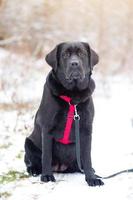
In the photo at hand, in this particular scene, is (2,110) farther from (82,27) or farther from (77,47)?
(82,27)

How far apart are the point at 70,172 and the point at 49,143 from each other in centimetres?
57

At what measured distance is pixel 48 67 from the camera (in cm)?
1275

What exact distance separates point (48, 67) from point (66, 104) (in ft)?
26.2

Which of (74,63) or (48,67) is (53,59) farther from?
(48,67)

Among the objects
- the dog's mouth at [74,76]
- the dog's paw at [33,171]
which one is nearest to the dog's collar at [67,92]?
the dog's mouth at [74,76]

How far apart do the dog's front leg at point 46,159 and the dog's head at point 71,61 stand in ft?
1.85

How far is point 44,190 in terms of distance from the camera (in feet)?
15.2

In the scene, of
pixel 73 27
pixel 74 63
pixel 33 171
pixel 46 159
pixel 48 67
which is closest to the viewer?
pixel 74 63

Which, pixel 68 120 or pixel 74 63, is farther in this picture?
pixel 68 120

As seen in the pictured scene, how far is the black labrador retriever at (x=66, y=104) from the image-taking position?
15.7 ft

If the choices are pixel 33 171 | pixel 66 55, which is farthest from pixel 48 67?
pixel 66 55

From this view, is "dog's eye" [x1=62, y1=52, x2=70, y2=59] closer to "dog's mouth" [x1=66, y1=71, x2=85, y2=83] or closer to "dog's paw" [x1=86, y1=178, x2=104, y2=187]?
"dog's mouth" [x1=66, y1=71, x2=85, y2=83]

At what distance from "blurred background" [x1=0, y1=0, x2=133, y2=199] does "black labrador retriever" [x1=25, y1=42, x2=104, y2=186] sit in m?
0.58

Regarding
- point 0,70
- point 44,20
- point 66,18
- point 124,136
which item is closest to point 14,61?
point 0,70
